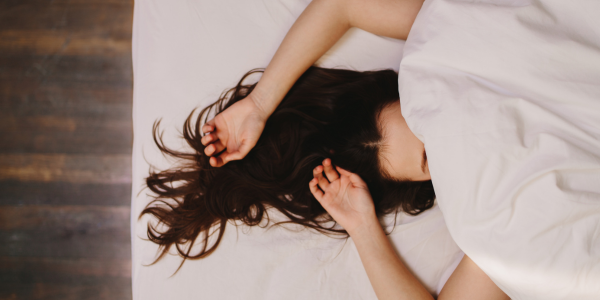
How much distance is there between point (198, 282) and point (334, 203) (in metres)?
0.42

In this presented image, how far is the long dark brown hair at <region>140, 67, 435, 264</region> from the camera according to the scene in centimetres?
77

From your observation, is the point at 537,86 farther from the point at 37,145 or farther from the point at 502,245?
the point at 37,145

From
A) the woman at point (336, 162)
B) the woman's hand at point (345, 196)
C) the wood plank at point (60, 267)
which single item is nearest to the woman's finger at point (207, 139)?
the woman at point (336, 162)

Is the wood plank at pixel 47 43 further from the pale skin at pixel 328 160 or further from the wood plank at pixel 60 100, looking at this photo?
the pale skin at pixel 328 160

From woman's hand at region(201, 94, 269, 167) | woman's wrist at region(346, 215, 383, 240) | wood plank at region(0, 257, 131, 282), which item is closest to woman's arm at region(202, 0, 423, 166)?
woman's hand at region(201, 94, 269, 167)

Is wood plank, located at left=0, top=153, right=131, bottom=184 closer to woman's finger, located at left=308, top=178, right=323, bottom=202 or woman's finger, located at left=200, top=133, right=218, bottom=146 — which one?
woman's finger, located at left=200, top=133, right=218, bottom=146

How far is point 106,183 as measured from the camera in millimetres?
1044

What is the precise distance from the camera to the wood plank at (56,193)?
3.41 feet

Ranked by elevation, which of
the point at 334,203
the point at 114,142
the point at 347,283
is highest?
the point at 114,142

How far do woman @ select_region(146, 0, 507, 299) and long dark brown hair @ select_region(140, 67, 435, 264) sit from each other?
1.6 inches

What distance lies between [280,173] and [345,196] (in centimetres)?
19

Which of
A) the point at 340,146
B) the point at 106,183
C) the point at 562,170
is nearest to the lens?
the point at 562,170

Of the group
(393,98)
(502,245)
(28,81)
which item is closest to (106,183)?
(28,81)

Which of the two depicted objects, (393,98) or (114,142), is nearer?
(393,98)
